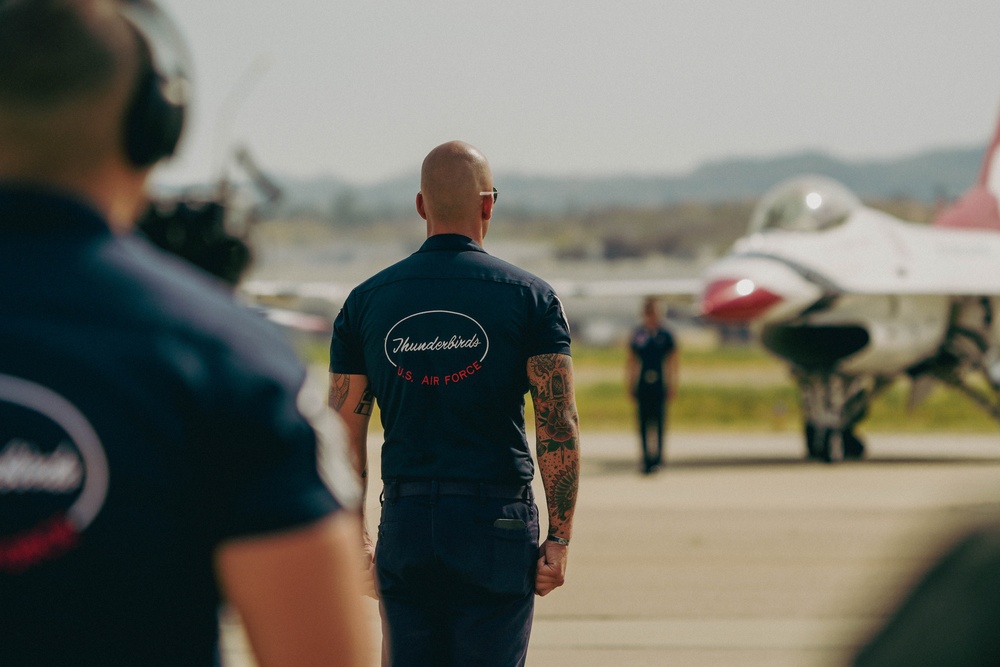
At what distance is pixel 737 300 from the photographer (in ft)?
56.6

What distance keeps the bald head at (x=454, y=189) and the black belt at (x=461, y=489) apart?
0.74m

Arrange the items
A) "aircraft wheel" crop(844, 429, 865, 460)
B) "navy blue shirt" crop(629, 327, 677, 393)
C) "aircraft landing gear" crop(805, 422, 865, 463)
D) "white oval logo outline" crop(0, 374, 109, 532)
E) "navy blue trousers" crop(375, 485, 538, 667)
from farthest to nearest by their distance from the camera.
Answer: "aircraft wheel" crop(844, 429, 865, 460)
"aircraft landing gear" crop(805, 422, 865, 463)
"navy blue shirt" crop(629, 327, 677, 393)
"navy blue trousers" crop(375, 485, 538, 667)
"white oval logo outline" crop(0, 374, 109, 532)

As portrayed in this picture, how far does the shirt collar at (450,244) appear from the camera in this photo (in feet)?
12.5

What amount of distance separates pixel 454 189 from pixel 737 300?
13759 millimetres

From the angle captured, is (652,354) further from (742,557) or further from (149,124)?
(149,124)

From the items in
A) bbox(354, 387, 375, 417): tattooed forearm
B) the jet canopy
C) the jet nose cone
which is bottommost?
bbox(354, 387, 375, 417): tattooed forearm

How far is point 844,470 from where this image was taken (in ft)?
59.8

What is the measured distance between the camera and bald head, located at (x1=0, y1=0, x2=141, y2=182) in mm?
1505

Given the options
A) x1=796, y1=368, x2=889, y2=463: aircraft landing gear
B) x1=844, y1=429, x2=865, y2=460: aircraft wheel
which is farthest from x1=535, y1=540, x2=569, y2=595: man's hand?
x1=844, y1=429, x2=865, y2=460: aircraft wheel

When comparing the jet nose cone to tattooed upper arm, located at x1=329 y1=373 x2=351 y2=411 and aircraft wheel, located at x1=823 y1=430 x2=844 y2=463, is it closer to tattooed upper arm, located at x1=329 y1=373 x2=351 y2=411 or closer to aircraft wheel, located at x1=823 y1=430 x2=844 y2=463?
aircraft wheel, located at x1=823 y1=430 x2=844 y2=463

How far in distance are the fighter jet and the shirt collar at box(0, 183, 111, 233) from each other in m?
16.1

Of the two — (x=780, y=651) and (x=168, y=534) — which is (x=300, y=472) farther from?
(x=780, y=651)

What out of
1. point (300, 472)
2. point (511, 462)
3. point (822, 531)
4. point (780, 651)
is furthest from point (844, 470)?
point (300, 472)

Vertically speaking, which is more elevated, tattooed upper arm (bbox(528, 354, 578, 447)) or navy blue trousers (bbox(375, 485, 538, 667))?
tattooed upper arm (bbox(528, 354, 578, 447))
